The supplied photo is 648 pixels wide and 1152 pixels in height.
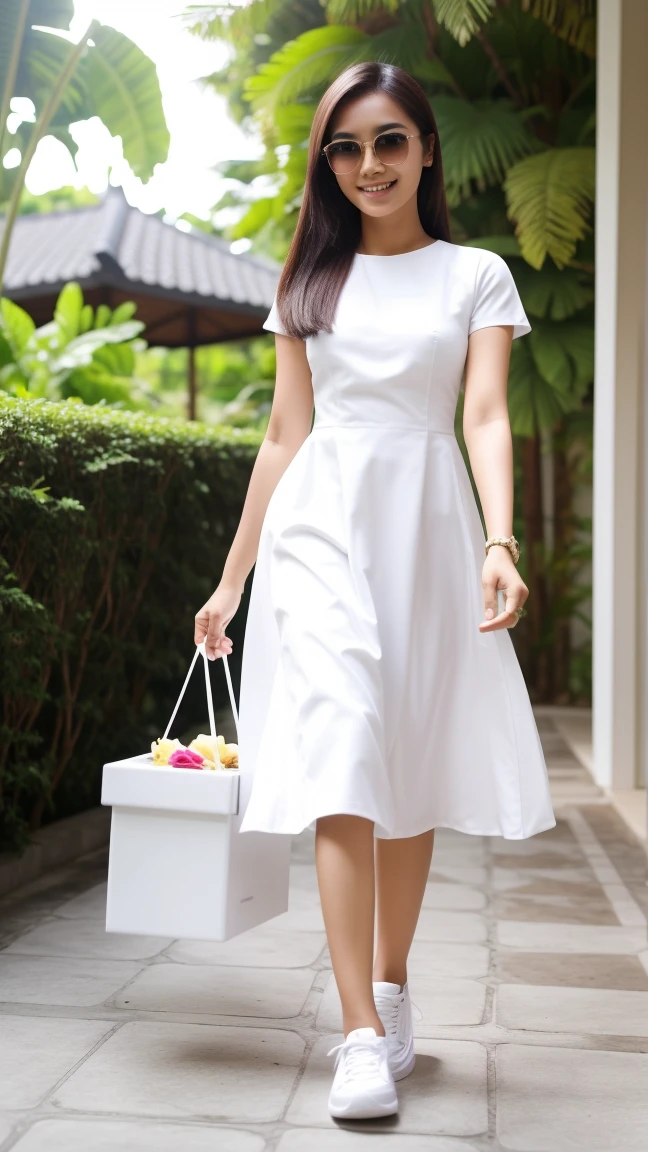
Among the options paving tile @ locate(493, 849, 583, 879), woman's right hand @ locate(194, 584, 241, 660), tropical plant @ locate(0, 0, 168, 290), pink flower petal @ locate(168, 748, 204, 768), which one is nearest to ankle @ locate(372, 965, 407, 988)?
pink flower petal @ locate(168, 748, 204, 768)

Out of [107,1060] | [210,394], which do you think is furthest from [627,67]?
[210,394]

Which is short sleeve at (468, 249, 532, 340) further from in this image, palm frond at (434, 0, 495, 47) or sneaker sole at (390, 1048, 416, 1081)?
palm frond at (434, 0, 495, 47)

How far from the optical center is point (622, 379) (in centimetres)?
549

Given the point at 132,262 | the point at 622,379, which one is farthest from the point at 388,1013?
the point at 132,262

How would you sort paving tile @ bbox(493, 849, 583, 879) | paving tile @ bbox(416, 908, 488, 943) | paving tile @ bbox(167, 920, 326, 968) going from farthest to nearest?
paving tile @ bbox(493, 849, 583, 879) → paving tile @ bbox(416, 908, 488, 943) → paving tile @ bbox(167, 920, 326, 968)

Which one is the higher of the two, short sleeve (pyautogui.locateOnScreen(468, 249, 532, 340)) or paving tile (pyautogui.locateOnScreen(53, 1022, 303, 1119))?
short sleeve (pyautogui.locateOnScreen(468, 249, 532, 340))

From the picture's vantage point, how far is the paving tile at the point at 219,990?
2.84m

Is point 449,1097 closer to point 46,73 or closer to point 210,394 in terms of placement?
point 46,73

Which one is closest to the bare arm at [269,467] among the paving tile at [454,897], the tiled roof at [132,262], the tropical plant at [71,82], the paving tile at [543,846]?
the paving tile at [454,897]

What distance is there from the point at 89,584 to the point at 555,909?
198cm

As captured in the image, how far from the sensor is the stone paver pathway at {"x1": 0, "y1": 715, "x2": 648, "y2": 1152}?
2152 millimetres

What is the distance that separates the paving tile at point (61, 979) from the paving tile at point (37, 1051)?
15 cm

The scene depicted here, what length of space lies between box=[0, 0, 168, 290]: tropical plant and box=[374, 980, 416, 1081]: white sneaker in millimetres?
7167

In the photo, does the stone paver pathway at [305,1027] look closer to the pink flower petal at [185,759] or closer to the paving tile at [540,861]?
the paving tile at [540,861]
